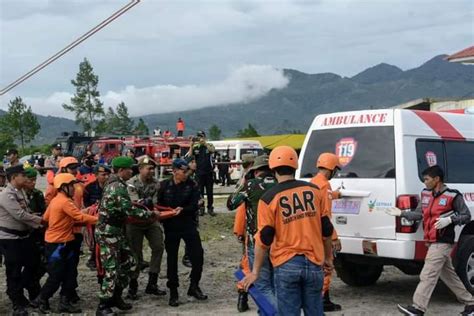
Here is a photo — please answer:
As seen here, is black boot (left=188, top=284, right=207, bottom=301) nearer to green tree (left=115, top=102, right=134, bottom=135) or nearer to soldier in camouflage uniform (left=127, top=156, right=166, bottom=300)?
soldier in camouflage uniform (left=127, top=156, right=166, bottom=300)

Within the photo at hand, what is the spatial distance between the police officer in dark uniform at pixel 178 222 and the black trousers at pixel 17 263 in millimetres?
1557

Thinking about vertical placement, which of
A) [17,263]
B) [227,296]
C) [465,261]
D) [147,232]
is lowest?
[227,296]

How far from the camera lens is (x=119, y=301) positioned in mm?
6996

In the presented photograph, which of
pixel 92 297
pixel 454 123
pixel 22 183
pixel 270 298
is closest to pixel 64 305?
pixel 92 297

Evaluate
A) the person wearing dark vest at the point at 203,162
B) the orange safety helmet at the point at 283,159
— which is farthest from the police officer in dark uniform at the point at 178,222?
the person wearing dark vest at the point at 203,162

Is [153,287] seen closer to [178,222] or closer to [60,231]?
[178,222]

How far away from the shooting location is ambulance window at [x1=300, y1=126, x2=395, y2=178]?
6930 millimetres

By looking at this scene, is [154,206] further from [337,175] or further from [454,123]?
[454,123]

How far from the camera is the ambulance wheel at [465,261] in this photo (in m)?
6.97

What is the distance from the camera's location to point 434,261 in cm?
639

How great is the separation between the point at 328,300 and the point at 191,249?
169cm

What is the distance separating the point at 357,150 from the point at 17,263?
13.3 ft

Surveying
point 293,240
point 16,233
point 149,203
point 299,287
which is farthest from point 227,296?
point 293,240

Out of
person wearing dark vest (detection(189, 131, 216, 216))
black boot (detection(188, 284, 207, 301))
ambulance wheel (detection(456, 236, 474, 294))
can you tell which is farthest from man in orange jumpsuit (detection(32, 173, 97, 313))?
person wearing dark vest (detection(189, 131, 216, 216))
